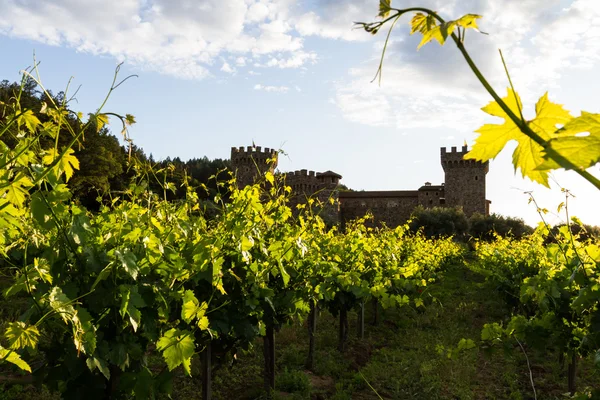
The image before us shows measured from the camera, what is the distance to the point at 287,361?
7.95 m

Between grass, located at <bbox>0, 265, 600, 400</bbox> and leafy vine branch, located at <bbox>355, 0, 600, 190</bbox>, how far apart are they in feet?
14.7

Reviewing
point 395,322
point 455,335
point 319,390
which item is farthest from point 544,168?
point 395,322

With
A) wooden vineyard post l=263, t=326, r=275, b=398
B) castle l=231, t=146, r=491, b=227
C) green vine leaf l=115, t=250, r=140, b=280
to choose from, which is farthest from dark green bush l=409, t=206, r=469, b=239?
green vine leaf l=115, t=250, r=140, b=280

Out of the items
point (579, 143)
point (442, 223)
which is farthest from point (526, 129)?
point (442, 223)

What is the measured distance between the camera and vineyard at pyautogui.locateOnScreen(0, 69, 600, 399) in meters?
2.43

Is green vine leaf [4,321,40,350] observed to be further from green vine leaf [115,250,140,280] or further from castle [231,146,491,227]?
castle [231,146,491,227]

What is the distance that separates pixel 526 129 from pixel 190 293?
2691 millimetres

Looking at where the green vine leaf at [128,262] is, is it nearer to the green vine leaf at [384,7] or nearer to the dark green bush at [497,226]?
the green vine leaf at [384,7]

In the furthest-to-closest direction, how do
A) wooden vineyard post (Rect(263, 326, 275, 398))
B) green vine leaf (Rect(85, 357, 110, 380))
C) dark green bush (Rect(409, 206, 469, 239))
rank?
dark green bush (Rect(409, 206, 469, 239)) < wooden vineyard post (Rect(263, 326, 275, 398)) < green vine leaf (Rect(85, 357, 110, 380))

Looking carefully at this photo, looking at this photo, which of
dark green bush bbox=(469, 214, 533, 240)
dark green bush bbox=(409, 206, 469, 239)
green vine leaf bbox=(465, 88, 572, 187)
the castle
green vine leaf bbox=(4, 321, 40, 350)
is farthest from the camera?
the castle

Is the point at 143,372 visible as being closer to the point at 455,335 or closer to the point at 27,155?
the point at 27,155

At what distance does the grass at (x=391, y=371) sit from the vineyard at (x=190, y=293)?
1.7 inches

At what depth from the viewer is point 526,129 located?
1.77ft

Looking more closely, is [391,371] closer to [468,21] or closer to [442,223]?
[468,21]
